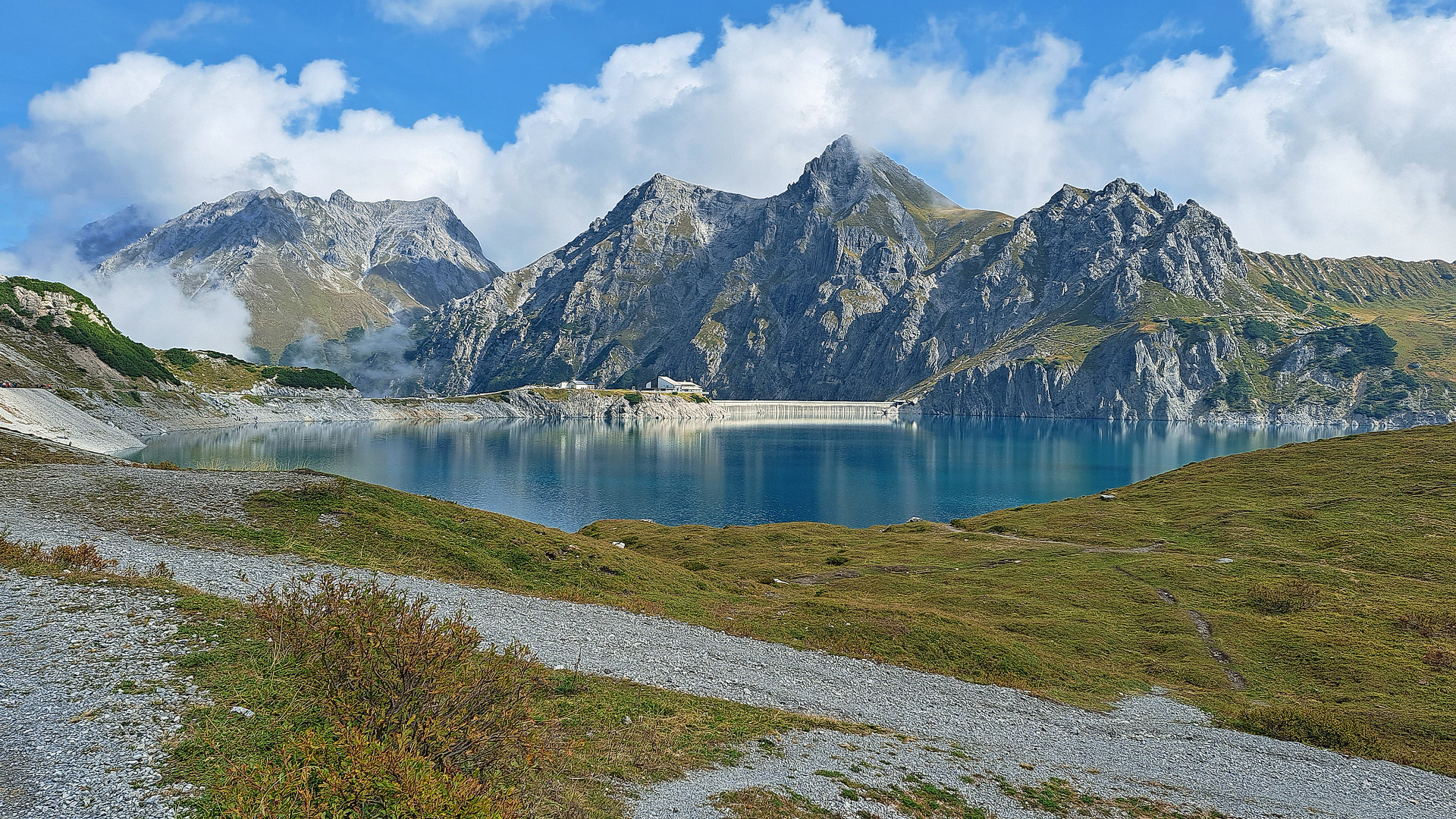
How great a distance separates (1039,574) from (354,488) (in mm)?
45851

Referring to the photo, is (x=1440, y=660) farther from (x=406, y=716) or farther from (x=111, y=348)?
(x=111, y=348)

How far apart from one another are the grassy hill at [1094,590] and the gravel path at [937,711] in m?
1.89

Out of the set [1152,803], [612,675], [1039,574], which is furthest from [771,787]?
[1039,574]

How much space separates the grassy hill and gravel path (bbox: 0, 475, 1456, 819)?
1.89 m

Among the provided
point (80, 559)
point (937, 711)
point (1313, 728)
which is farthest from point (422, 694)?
point (1313, 728)

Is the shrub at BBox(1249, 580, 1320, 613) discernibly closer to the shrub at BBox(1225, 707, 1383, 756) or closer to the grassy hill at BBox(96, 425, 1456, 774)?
the grassy hill at BBox(96, 425, 1456, 774)

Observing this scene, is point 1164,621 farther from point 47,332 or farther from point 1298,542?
point 47,332

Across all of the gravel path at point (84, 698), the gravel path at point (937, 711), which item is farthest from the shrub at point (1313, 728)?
the gravel path at point (84, 698)

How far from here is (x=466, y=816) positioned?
8.18 m

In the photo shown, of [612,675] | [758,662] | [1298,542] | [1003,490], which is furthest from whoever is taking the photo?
[1003,490]

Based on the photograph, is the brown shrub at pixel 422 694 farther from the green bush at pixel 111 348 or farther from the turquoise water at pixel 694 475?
the green bush at pixel 111 348

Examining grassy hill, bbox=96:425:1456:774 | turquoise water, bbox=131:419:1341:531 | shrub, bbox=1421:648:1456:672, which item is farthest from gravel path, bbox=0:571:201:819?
turquoise water, bbox=131:419:1341:531

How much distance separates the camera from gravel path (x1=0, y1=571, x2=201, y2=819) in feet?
32.7

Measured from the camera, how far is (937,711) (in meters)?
24.4
